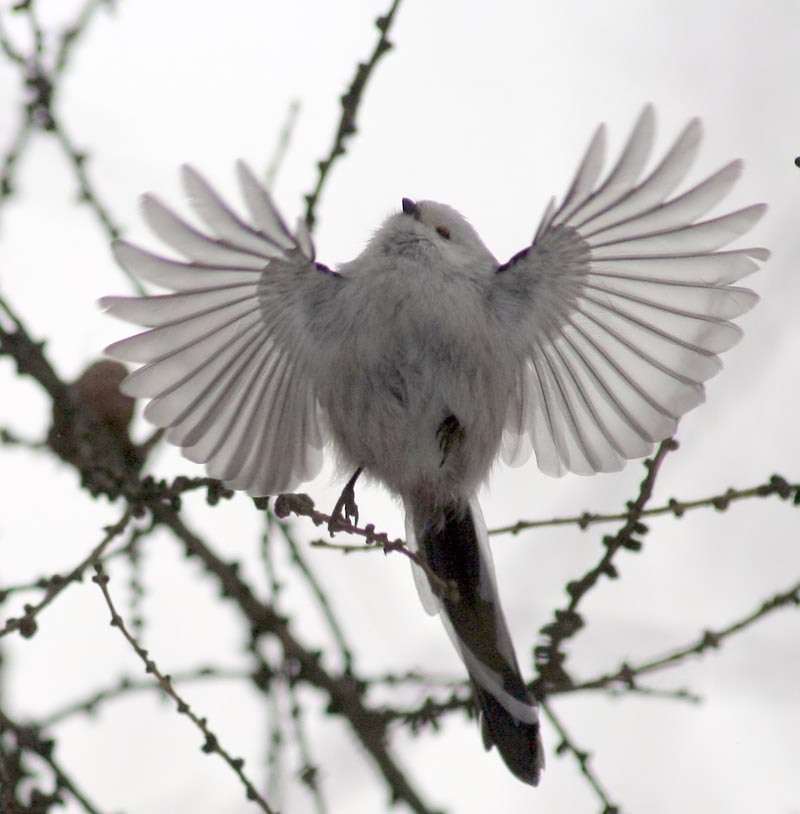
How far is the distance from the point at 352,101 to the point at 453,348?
0.64 meters

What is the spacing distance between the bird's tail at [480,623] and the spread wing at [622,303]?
279 mm

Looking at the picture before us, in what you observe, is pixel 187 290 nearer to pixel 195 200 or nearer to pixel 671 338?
pixel 195 200

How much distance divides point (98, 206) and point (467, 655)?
1342mm

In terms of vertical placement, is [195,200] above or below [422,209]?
below

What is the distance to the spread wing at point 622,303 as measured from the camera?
90.9 inches

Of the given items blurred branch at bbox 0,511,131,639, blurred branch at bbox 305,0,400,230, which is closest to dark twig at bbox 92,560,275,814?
blurred branch at bbox 0,511,131,639

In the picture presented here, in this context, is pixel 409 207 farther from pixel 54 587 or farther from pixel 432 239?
pixel 54 587

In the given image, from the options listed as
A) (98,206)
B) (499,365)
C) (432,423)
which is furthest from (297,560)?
(98,206)

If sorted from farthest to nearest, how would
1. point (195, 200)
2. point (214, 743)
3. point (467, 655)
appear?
point (467, 655) < point (195, 200) < point (214, 743)

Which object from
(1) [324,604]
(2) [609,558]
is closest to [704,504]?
(2) [609,558]

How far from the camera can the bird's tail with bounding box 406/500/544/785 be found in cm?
257

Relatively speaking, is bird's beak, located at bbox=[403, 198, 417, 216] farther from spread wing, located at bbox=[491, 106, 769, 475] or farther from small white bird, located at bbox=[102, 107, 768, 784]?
spread wing, located at bbox=[491, 106, 769, 475]

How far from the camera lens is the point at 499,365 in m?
2.65

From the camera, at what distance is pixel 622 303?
2.62m
